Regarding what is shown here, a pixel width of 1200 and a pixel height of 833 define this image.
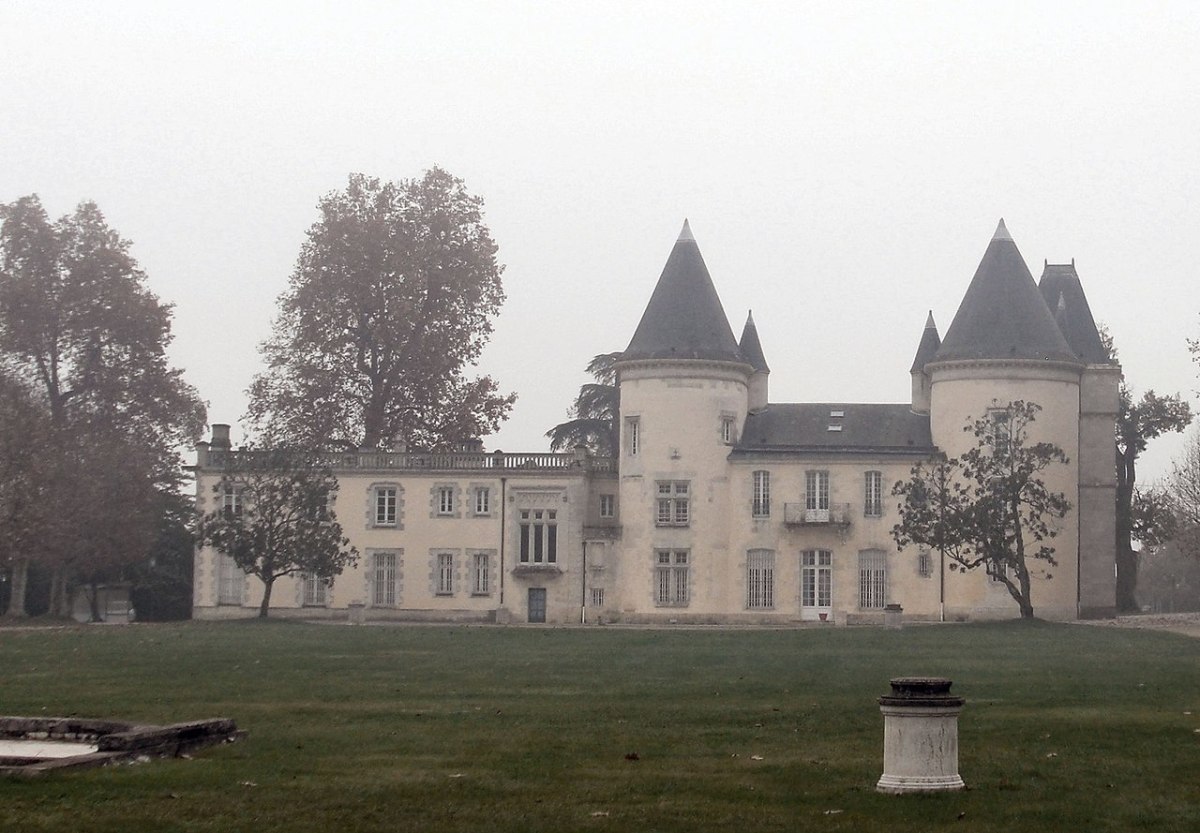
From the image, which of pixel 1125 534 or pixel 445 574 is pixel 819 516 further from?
pixel 1125 534

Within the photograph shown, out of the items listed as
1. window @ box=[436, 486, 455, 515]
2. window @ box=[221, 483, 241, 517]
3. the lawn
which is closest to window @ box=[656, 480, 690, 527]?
window @ box=[436, 486, 455, 515]

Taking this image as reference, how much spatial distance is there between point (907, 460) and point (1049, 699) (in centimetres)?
4094

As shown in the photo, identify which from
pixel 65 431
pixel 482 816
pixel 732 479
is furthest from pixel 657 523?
pixel 482 816

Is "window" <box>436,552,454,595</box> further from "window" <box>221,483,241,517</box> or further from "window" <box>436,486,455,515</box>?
"window" <box>221,483,241,517</box>

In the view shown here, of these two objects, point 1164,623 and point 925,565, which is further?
point 925,565

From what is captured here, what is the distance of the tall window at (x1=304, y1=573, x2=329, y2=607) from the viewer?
63.8 meters

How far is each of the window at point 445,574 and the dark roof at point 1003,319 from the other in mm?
17777

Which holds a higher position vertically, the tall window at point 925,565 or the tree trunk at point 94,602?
the tall window at point 925,565

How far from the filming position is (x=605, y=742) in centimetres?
1786

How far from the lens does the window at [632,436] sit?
2493 inches

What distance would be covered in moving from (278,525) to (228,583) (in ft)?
28.6

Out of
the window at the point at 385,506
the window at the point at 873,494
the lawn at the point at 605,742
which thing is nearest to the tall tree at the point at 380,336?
the window at the point at 385,506

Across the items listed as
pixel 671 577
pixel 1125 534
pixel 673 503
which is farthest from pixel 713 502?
pixel 1125 534

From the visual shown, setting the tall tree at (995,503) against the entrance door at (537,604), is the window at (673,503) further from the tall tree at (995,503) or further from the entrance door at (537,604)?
the tall tree at (995,503)
